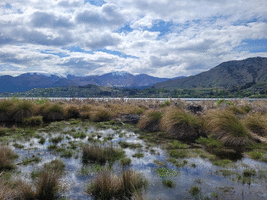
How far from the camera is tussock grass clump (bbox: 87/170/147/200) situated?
4.82 meters

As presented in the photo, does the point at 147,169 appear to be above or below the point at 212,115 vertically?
below

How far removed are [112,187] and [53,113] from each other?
17.4 m

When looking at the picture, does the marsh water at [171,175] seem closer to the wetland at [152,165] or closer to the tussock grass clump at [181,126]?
the wetland at [152,165]

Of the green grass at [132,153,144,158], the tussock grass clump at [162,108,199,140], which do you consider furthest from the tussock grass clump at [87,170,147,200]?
→ the tussock grass clump at [162,108,199,140]

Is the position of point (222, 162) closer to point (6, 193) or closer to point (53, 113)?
point (6, 193)

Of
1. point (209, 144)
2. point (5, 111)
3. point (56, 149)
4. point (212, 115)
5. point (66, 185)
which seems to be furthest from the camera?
point (5, 111)

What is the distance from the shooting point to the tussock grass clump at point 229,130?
31.7 ft

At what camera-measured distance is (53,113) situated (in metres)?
20.1

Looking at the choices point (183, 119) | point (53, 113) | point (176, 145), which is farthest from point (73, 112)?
point (176, 145)

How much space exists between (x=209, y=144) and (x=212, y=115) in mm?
2633

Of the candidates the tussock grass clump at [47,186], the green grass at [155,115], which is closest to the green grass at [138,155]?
the tussock grass clump at [47,186]

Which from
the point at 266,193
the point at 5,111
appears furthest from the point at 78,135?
the point at 5,111

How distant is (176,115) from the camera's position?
471 inches

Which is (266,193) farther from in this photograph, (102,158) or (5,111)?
(5,111)
